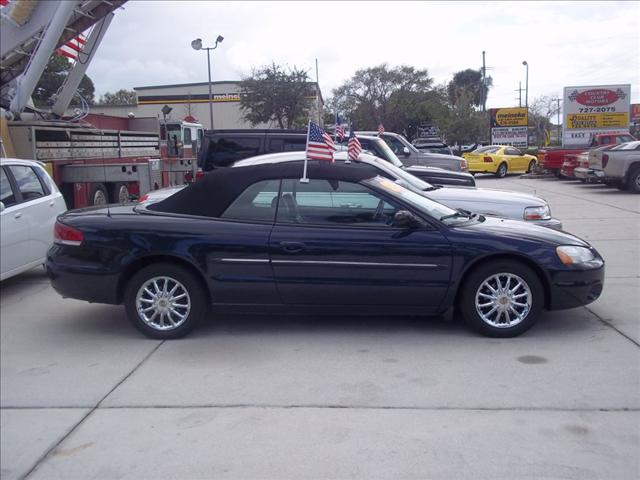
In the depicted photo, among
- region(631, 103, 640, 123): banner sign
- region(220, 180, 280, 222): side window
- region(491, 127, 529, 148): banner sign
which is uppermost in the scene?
region(631, 103, 640, 123): banner sign

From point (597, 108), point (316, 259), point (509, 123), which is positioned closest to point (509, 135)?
point (509, 123)

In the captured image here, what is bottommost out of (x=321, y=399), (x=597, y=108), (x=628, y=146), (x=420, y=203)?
(x=321, y=399)

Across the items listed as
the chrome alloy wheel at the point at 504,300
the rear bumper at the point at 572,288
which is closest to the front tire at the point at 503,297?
the chrome alloy wheel at the point at 504,300

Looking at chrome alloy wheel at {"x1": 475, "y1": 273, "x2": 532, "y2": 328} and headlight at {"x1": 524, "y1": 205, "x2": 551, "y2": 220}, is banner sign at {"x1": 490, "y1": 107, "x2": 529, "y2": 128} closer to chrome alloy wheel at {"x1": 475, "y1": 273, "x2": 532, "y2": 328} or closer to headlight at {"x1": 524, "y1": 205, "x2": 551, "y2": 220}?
headlight at {"x1": 524, "y1": 205, "x2": 551, "y2": 220}

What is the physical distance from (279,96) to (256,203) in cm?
3052

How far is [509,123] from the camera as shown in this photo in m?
40.6

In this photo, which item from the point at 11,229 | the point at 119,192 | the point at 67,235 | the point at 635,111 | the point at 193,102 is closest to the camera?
the point at 67,235

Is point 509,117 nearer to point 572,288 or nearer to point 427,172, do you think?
point 427,172

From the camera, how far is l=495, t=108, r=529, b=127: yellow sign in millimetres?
40469

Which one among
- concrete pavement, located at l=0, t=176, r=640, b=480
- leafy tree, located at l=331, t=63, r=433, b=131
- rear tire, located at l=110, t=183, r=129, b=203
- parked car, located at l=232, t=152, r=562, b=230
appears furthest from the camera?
leafy tree, located at l=331, t=63, r=433, b=131

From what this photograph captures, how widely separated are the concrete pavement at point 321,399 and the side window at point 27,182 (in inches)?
83.3

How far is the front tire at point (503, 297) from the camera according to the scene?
590 cm

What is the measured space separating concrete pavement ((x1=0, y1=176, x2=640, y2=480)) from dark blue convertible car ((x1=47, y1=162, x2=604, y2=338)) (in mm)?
337

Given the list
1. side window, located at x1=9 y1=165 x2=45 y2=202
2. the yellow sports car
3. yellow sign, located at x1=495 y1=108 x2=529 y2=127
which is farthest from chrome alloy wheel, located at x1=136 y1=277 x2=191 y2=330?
yellow sign, located at x1=495 y1=108 x2=529 y2=127
